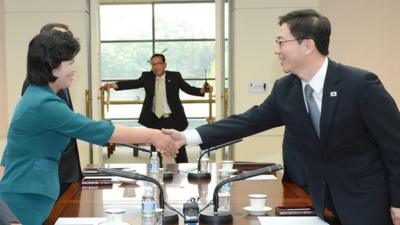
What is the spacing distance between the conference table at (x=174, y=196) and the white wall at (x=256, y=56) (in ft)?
9.80

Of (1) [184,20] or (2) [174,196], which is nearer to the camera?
(2) [174,196]

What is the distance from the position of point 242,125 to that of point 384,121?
87 centimetres

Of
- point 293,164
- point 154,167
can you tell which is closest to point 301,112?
point 293,164

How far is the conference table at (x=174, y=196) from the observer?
7.47 ft

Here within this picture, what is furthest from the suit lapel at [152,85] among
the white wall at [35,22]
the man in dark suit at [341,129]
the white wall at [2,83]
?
the man in dark suit at [341,129]

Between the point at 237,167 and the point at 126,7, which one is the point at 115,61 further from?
the point at 237,167

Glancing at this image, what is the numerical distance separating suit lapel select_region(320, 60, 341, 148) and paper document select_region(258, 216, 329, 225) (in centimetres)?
31

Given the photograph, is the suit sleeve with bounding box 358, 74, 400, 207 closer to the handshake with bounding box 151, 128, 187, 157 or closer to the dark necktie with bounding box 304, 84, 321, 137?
the dark necktie with bounding box 304, 84, 321, 137

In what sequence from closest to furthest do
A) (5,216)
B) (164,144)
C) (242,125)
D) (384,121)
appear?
(5,216), (384,121), (242,125), (164,144)

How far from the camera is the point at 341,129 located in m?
2.17

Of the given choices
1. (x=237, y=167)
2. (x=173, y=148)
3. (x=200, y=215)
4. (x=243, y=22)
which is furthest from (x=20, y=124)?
(x=243, y=22)

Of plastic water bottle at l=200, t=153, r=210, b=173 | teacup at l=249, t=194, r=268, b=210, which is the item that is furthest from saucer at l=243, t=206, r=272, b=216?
plastic water bottle at l=200, t=153, r=210, b=173

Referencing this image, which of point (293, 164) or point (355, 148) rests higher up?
point (355, 148)

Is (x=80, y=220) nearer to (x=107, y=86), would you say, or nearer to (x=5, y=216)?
(x=5, y=216)
